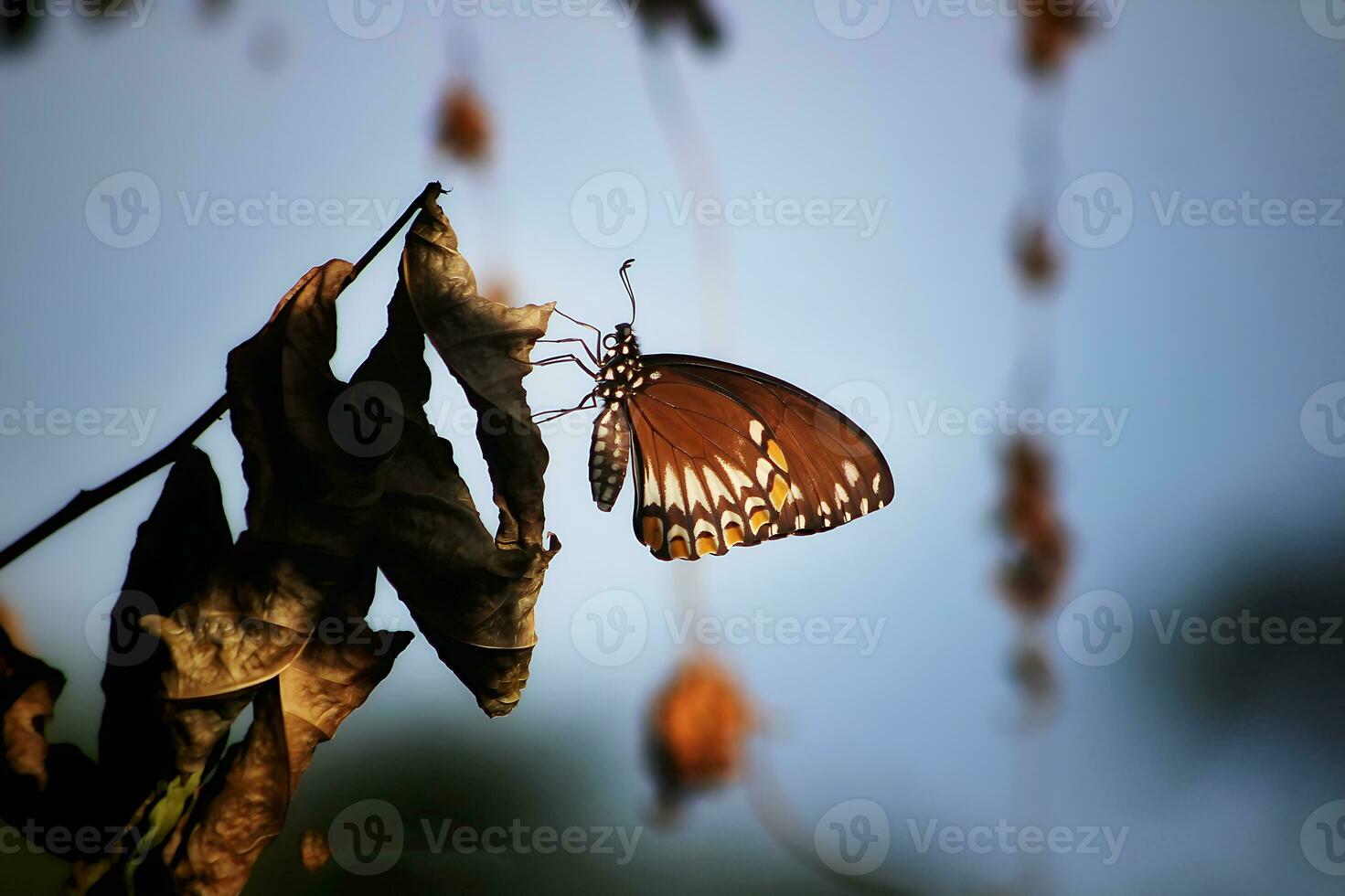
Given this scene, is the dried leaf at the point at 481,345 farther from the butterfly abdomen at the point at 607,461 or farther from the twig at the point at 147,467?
the butterfly abdomen at the point at 607,461

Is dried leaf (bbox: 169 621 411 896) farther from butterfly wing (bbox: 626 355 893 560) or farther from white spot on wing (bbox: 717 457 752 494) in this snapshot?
white spot on wing (bbox: 717 457 752 494)

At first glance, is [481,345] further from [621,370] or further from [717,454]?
[717,454]

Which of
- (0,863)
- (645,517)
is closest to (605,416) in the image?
(645,517)

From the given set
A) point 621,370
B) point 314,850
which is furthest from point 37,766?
point 621,370
